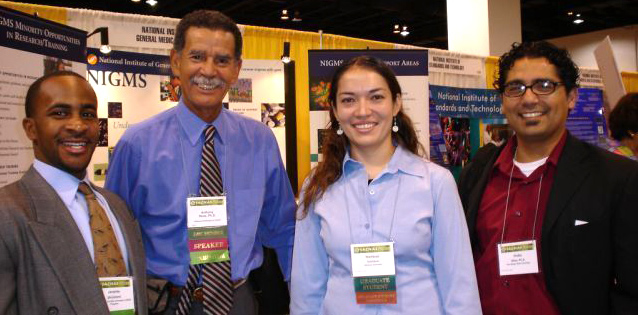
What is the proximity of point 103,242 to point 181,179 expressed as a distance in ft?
1.53

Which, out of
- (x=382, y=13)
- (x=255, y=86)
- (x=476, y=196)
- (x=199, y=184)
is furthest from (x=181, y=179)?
(x=382, y=13)

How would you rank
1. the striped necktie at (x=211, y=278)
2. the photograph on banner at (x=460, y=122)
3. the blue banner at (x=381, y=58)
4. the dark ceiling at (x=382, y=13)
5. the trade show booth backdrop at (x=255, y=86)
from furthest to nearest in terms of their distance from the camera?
the dark ceiling at (x=382, y=13) → the photograph on banner at (x=460, y=122) → the blue banner at (x=381, y=58) → the trade show booth backdrop at (x=255, y=86) → the striped necktie at (x=211, y=278)

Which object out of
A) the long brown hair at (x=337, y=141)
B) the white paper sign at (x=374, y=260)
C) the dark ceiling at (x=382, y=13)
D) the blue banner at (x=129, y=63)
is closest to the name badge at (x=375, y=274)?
the white paper sign at (x=374, y=260)

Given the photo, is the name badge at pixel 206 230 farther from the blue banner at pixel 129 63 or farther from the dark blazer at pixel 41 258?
the blue banner at pixel 129 63

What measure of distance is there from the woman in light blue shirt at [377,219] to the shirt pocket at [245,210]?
0.98ft

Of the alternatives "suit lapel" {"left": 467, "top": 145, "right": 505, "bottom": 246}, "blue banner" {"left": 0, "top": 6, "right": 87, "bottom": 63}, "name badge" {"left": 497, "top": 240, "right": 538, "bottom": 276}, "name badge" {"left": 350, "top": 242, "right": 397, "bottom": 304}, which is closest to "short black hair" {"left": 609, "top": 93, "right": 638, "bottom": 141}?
"suit lapel" {"left": 467, "top": 145, "right": 505, "bottom": 246}

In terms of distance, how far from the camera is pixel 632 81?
9.98 m

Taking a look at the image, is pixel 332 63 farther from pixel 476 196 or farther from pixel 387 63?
pixel 476 196

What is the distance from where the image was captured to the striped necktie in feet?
7.03

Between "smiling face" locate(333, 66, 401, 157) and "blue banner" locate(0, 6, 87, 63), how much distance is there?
6.82 ft

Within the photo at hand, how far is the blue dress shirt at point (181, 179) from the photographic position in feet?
7.20

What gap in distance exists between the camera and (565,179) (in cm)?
207

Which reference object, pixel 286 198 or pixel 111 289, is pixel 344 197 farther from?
pixel 111 289

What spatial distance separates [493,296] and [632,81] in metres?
9.61
